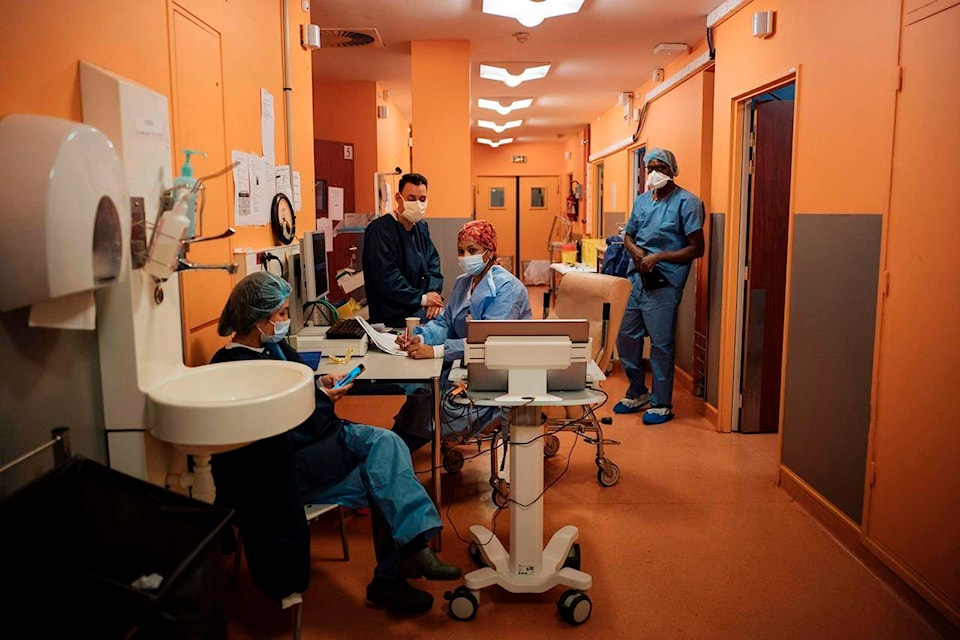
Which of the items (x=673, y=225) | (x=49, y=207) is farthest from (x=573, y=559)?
(x=673, y=225)

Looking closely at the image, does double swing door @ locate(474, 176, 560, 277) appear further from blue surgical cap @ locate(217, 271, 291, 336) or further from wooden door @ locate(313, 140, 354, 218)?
blue surgical cap @ locate(217, 271, 291, 336)

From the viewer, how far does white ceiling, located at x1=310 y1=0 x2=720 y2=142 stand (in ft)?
15.3

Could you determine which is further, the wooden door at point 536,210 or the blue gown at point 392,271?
the wooden door at point 536,210

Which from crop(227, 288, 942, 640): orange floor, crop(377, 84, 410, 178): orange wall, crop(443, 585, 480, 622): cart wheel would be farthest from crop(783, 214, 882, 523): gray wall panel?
crop(377, 84, 410, 178): orange wall

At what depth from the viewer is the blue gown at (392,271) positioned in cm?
390

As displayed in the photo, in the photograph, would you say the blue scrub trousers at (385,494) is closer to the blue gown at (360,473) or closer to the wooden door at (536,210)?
the blue gown at (360,473)

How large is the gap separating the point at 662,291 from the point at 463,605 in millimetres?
2790

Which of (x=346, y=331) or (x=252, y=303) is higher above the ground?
(x=252, y=303)

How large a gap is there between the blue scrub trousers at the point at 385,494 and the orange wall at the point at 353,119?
474cm

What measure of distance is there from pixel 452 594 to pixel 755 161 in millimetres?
3058

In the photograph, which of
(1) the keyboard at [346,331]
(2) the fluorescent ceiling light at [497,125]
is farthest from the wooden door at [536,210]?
(1) the keyboard at [346,331]

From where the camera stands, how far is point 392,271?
154 inches

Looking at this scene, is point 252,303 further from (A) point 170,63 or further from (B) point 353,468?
(A) point 170,63

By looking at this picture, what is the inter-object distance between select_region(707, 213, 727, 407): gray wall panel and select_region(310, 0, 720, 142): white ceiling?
4.56 ft
